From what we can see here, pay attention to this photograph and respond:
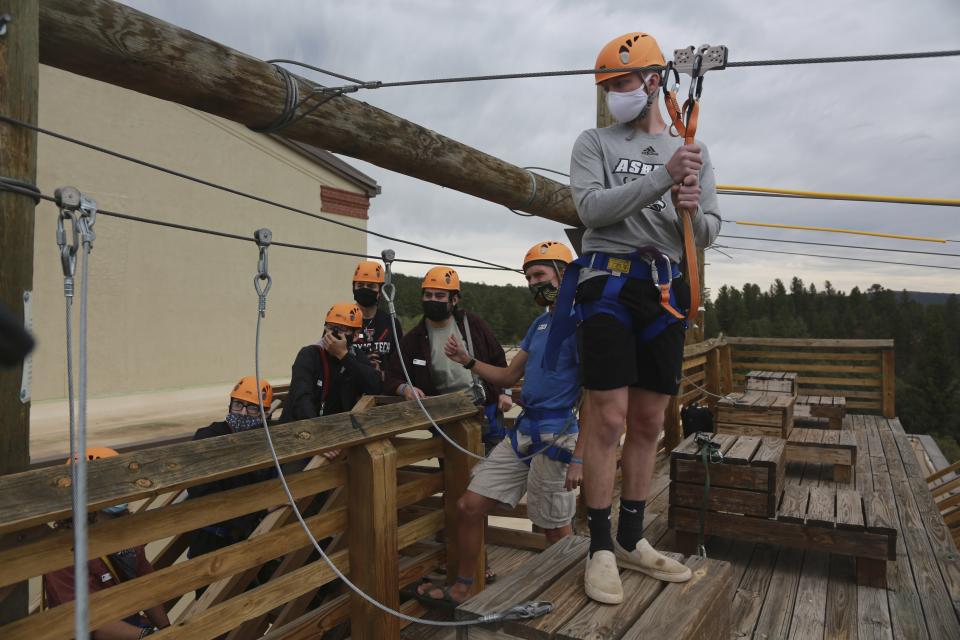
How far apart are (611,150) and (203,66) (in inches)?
61.3

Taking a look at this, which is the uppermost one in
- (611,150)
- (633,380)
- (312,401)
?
(611,150)

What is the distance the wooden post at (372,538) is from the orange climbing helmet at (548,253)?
1301mm

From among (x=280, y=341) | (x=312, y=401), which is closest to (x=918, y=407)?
(x=280, y=341)

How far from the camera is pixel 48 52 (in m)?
2.10

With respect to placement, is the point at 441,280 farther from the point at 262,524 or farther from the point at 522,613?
the point at 522,613

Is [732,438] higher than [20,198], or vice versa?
[20,198]

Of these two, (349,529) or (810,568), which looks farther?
(810,568)

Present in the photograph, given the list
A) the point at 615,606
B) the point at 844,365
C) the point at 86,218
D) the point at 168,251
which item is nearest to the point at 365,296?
the point at 615,606

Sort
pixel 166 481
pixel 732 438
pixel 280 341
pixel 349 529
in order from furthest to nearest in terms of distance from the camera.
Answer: pixel 280 341 < pixel 732 438 < pixel 349 529 < pixel 166 481

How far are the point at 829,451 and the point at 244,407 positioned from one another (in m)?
4.73

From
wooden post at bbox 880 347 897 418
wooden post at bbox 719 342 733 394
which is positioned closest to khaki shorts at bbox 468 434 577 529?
wooden post at bbox 719 342 733 394

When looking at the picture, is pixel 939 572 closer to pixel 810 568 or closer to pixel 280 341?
pixel 810 568

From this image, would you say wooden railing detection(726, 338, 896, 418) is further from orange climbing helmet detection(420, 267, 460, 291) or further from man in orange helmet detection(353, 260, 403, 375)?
orange climbing helmet detection(420, 267, 460, 291)

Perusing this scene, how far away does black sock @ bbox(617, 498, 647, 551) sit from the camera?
8.55 feet
